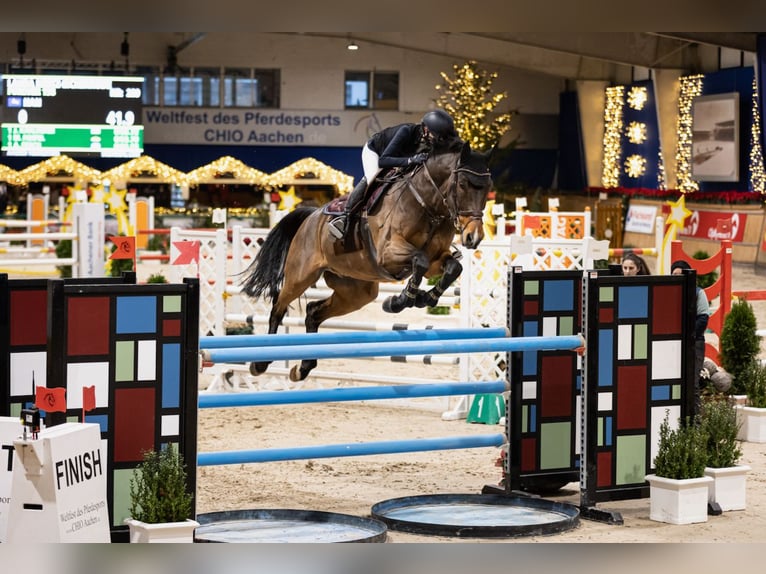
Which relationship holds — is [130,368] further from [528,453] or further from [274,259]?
[274,259]

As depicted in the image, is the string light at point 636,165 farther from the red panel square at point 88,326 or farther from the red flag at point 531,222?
the red panel square at point 88,326

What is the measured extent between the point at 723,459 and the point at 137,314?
2.44m

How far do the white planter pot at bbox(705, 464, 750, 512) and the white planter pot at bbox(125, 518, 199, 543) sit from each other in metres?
2.19

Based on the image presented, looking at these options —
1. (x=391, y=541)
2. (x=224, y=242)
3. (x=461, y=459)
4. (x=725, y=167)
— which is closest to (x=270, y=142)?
(x=725, y=167)

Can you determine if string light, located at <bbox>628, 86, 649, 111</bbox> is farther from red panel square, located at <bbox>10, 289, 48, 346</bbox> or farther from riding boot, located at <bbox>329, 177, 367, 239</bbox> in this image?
red panel square, located at <bbox>10, 289, 48, 346</bbox>

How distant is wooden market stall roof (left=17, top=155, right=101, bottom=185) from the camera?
24.3 meters

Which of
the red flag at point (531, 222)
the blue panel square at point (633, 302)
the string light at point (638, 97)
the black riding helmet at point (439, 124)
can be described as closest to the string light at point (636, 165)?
the string light at point (638, 97)

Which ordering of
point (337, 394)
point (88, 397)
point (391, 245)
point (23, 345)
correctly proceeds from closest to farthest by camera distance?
1. point (88, 397)
2. point (23, 345)
3. point (337, 394)
4. point (391, 245)

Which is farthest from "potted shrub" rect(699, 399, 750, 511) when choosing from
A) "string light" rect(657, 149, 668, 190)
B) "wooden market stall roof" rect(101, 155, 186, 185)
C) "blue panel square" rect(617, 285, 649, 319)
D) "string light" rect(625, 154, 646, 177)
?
"wooden market stall roof" rect(101, 155, 186, 185)

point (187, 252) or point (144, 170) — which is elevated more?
point (144, 170)

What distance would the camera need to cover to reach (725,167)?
18891mm

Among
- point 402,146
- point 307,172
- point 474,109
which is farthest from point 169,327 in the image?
point 307,172

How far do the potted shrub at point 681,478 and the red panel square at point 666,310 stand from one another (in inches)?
16.2

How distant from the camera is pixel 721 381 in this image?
6.64 metres
